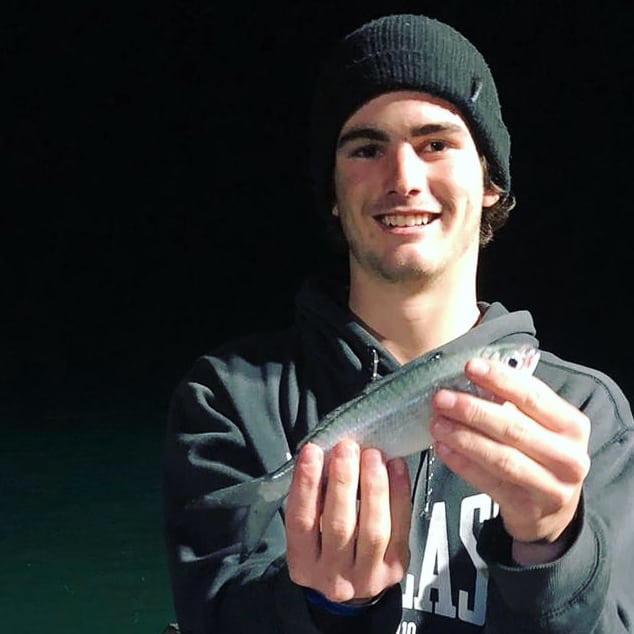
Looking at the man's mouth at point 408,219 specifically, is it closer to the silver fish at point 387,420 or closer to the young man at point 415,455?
the young man at point 415,455

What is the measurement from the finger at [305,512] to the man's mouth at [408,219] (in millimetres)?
1001

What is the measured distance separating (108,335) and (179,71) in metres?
23.7

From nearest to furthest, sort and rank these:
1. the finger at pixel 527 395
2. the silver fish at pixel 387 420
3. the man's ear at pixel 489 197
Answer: the finger at pixel 527 395, the silver fish at pixel 387 420, the man's ear at pixel 489 197

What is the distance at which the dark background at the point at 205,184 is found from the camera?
19.0 meters

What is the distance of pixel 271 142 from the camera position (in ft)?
145

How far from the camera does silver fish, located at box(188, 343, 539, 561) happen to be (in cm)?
264

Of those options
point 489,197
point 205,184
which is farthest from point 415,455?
point 205,184

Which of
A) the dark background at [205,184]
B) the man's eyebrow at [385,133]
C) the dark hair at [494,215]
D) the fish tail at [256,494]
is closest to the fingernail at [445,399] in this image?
the fish tail at [256,494]

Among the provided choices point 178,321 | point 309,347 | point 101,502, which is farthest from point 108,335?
point 309,347

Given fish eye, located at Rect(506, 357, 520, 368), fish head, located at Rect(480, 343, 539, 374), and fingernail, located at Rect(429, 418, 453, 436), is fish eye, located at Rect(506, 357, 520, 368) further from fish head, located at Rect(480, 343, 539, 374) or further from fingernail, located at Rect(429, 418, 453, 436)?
fingernail, located at Rect(429, 418, 453, 436)

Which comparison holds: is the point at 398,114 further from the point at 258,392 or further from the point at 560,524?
the point at 560,524

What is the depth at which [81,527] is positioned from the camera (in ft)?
27.6

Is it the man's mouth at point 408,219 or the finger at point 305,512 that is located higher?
the man's mouth at point 408,219

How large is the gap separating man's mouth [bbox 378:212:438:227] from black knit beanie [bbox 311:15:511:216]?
466mm
